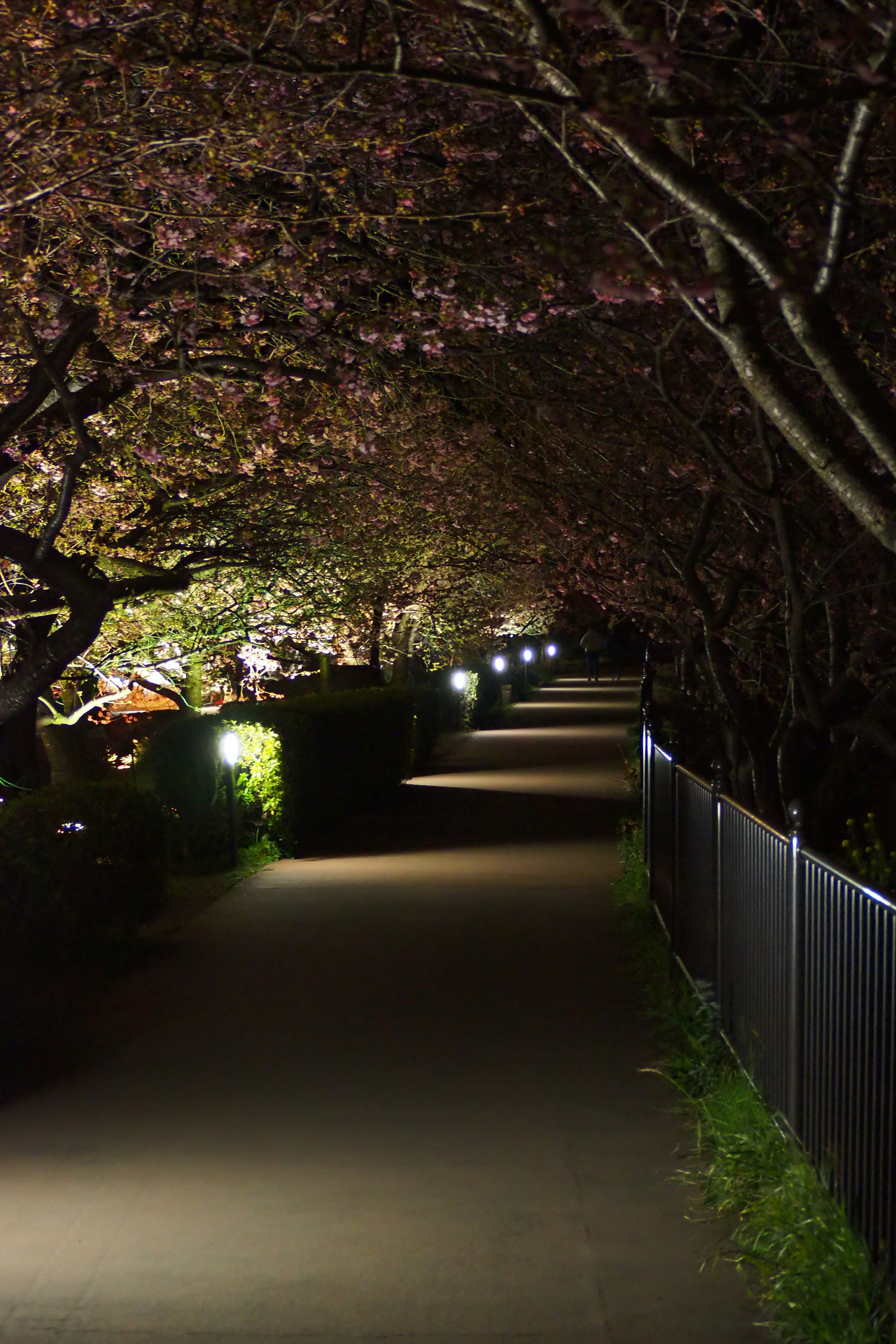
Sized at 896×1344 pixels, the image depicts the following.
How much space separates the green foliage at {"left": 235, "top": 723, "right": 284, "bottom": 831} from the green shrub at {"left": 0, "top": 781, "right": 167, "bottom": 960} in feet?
14.4

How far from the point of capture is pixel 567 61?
5.09 m

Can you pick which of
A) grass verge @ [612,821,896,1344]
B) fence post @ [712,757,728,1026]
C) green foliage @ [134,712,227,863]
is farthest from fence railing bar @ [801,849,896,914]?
green foliage @ [134,712,227,863]

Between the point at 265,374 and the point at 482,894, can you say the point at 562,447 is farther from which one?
the point at 482,894

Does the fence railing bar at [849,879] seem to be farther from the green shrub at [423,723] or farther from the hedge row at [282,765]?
the green shrub at [423,723]

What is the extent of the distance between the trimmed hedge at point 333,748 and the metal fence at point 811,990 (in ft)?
27.5

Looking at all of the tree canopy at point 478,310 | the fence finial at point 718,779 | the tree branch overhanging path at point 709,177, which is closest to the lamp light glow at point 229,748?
the tree canopy at point 478,310

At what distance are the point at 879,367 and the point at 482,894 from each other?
5849 mm

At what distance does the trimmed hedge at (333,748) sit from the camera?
15.5m

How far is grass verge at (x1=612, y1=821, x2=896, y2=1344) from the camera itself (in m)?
4.06

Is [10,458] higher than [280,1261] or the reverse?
higher

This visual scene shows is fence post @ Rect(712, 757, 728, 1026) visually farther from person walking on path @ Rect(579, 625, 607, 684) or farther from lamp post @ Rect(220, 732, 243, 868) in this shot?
person walking on path @ Rect(579, 625, 607, 684)

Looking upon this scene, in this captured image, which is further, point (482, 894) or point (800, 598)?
point (482, 894)

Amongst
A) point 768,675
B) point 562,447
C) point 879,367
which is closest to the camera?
point 879,367

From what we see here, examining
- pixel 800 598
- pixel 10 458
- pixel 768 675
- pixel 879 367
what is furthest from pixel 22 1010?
pixel 768 675
